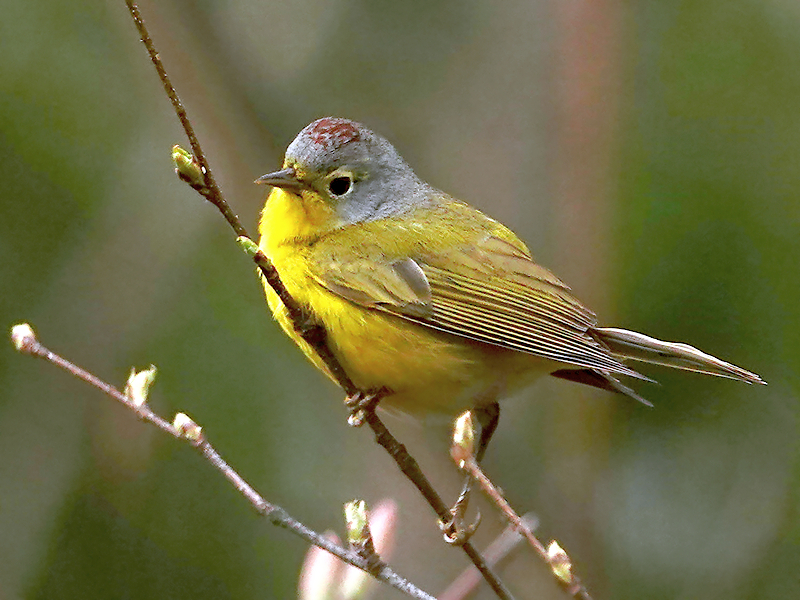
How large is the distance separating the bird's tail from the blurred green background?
1.35 metres

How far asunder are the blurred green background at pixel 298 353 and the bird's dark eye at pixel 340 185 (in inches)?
63.1

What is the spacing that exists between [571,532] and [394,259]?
1.89 metres

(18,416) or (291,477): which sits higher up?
(18,416)

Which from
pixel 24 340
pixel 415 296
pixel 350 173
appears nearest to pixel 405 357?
pixel 415 296

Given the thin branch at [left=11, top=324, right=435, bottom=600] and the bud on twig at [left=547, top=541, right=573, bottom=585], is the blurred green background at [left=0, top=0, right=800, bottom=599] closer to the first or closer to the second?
the thin branch at [left=11, top=324, right=435, bottom=600]

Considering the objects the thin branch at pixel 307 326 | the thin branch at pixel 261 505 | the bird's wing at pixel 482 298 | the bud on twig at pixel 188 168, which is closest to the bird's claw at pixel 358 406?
the thin branch at pixel 307 326

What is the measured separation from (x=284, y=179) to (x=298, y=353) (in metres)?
2.07

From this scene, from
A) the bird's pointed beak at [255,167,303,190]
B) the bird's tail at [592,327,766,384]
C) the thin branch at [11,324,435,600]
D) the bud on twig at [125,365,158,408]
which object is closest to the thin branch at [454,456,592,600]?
the thin branch at [11,324,435,600]

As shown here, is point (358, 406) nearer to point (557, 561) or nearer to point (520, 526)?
point (520, 526)

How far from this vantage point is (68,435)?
4.55 m

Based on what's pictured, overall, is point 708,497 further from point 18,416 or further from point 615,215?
point 18,416

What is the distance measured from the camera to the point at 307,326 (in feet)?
8.80

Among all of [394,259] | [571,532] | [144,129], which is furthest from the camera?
[144,129]

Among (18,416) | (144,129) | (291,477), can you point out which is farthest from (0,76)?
(291,477)
